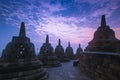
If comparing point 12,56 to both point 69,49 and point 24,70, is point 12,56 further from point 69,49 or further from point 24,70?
point 69,49

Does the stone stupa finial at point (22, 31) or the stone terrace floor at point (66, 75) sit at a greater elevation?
the stone stupa finial at point (22, 31)

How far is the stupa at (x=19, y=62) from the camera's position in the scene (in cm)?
782

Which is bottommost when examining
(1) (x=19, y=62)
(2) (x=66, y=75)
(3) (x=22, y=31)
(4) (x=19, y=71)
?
(2) (x=66, y=75)

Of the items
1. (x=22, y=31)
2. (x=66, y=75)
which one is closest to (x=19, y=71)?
(x=22, y=31)

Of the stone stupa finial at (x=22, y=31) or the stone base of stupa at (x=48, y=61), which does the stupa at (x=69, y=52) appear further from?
the stone stupa finial at (x=22, y=31)

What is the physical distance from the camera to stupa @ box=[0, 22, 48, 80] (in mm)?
7825

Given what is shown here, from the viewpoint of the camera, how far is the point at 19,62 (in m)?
8.67

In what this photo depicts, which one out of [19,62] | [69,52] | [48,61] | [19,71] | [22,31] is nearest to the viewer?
[19,71]

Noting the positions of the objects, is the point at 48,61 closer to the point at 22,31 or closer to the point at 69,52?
the point at 22,31

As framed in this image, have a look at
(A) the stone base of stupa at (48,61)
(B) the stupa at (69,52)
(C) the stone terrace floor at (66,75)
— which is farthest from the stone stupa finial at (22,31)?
(B) the stupa at (69,52)

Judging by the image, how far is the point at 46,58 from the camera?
18.6 metres

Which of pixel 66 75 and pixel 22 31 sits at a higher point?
pixel 22 31

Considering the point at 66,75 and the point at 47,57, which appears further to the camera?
the point at 47,57

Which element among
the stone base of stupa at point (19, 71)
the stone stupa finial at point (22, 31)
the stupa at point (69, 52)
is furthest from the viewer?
the stupa at point (69, 52)
